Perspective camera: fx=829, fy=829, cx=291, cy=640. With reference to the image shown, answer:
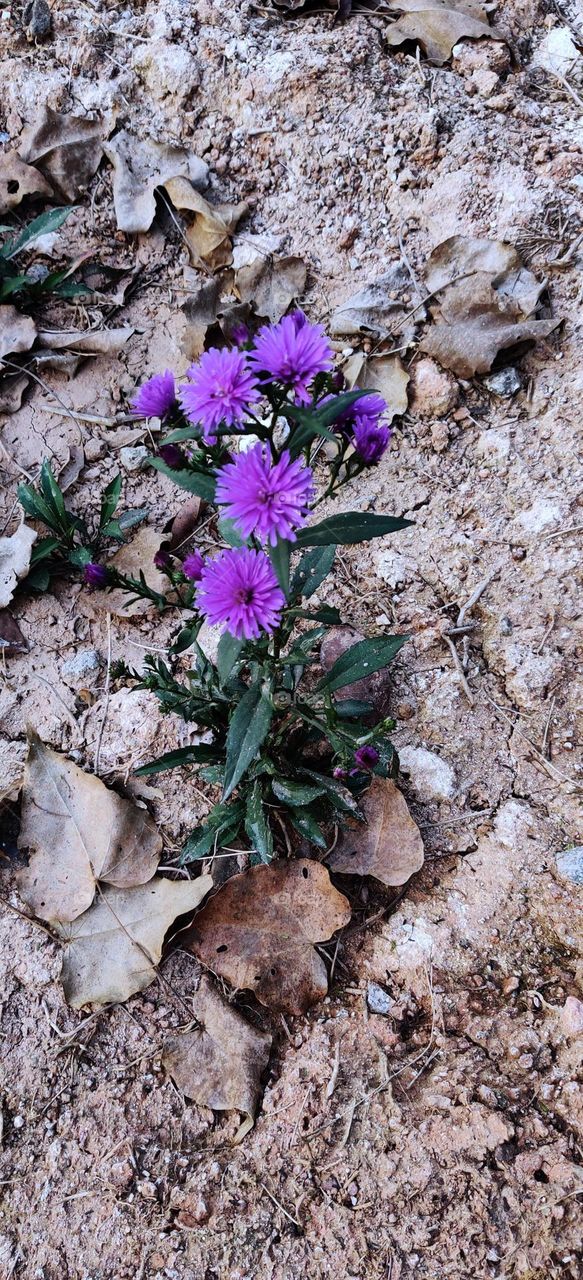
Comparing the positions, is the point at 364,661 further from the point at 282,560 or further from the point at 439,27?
the point at 439,27

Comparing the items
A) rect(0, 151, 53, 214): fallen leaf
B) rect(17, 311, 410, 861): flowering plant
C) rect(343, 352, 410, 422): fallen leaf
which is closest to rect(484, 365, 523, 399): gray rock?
rect(343, 352, 410, 422): fallen leaf

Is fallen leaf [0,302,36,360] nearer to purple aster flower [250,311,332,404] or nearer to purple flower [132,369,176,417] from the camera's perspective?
purple flower [132,369,176,417]

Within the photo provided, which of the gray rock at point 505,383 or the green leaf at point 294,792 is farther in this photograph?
the gray rock at point 505,383

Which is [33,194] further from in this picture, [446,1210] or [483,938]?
[446,1210]

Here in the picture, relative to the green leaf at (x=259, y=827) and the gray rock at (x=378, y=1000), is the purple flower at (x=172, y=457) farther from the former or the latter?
the gray rock at (x=378, y=1000)

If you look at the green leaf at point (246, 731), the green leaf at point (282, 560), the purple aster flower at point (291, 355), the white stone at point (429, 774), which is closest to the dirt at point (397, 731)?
the white stone at point (429, 774)
